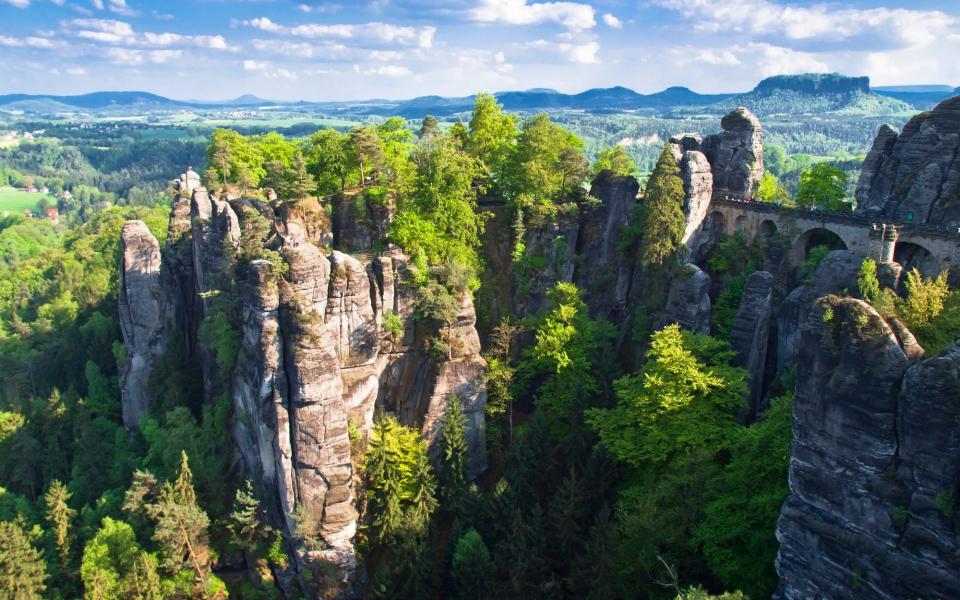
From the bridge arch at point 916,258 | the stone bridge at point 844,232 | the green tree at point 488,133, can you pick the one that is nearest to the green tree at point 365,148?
the green tree at point 488,133

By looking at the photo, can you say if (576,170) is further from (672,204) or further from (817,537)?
(817,537)

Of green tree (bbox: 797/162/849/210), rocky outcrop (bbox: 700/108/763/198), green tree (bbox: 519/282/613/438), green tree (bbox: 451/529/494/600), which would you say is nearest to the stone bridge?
rocky outcrop (bbox: 700/108/763/198)

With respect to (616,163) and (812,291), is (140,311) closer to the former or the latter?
(616,163)

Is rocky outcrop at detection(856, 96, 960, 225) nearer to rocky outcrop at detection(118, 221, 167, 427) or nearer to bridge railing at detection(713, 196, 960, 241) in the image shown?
bridge railing at detection(713, 196, 960, 241)

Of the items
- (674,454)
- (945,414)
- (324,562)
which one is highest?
(945,414)

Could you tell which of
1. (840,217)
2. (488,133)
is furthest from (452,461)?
(840,217)

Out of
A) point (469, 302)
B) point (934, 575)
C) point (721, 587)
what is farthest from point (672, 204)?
point (934, 575)

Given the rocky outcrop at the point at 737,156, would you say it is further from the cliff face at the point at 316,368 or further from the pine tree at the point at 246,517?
the pine tree at the point at 246,517

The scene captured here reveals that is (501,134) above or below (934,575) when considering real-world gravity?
above
